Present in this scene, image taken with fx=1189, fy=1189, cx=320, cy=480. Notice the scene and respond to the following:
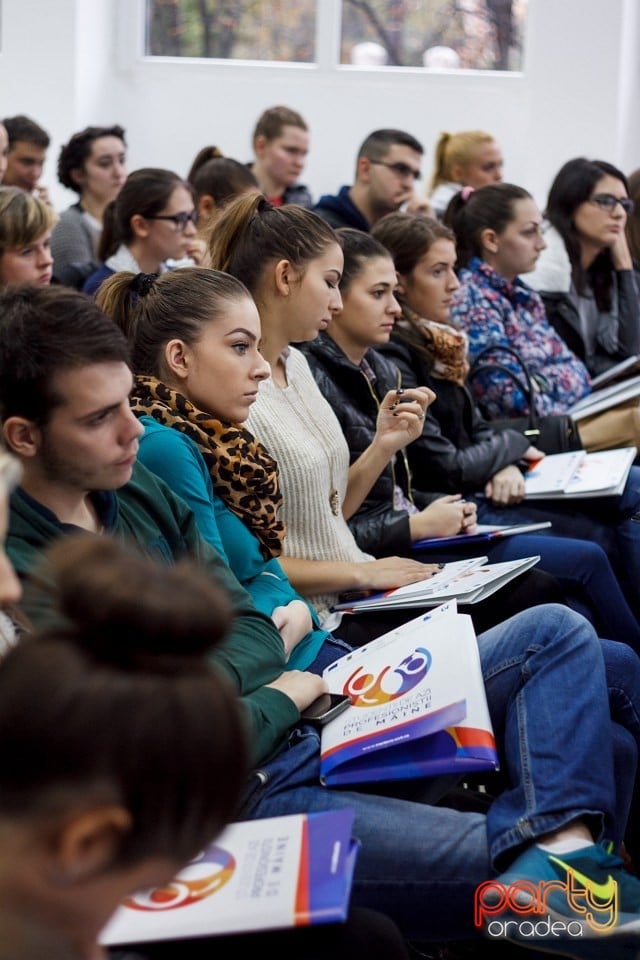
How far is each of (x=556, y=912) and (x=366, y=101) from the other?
20.5ft

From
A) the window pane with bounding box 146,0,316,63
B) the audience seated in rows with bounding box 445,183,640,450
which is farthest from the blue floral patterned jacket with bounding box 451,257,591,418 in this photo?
the window pane with bounding box 146,0,316,63

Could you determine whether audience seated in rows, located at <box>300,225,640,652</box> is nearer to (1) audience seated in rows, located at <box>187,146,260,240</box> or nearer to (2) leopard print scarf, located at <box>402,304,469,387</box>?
(2) leopard print scarf, located at <box>402,304,469,387</box>

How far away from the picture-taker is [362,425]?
2.58 metres

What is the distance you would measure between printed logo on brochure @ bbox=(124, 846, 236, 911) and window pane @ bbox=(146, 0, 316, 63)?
651cm

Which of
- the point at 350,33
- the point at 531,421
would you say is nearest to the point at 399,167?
the point at 531,421

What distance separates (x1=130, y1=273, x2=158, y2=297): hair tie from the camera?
6.60ft

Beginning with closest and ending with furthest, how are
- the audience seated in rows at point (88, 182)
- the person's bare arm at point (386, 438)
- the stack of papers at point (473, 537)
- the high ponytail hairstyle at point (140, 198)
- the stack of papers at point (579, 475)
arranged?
the person's bare arm at point (386, 438) → the stack of papers at point (473, 537) → the stack of papers at point (579, 475) → the high ponytail hairstyle at point (140, 198) → the audience seated in rows at point (88, 182)

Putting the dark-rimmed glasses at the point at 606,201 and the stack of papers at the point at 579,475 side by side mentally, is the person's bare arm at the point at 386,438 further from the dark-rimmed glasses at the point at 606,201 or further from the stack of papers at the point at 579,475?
the dark-rimmed glasses at the point at 606,201

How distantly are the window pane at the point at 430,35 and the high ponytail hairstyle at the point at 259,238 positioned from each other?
5085 mm

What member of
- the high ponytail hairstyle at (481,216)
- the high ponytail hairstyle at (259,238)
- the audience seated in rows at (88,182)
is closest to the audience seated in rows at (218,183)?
the audience seated in rows at (88,182)

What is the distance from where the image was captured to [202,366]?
6.35ft

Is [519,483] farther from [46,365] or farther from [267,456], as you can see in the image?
[46,365]

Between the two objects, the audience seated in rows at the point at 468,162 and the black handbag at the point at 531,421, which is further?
the audience seated in rows at the point at 468,162

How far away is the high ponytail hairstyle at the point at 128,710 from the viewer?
30.4 inches
